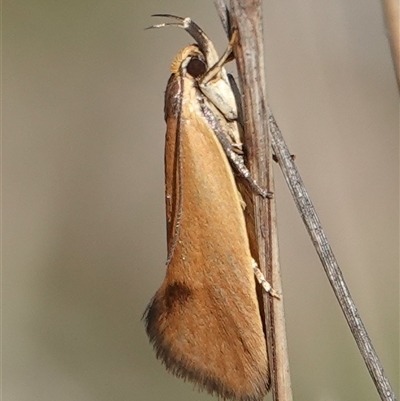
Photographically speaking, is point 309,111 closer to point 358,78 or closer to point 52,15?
point 358,78

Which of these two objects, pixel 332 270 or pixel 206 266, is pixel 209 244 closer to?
pixel 206 266

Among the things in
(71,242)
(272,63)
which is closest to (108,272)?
(71,242)

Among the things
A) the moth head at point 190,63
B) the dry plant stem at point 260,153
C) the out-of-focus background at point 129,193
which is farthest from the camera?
the out-of-focus background at point 129,193

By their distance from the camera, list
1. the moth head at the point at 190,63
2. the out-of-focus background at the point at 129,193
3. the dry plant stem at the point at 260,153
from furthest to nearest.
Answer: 1. the out-of-focus background at the point at 129,193
2. the moth head at the point at 190,63
3. the dry plant stem at the point at 260,153

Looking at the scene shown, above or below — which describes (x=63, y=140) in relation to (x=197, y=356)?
above

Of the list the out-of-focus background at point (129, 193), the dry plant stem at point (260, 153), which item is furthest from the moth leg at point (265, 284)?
the out-of-focus background at point (129, 193)

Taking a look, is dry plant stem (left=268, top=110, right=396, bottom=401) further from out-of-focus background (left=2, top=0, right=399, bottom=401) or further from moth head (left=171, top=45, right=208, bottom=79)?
out-of-focus background (left=2, top=0, right=399, bottom=401)

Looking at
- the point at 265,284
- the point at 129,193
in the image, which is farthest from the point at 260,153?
the point at 129,193

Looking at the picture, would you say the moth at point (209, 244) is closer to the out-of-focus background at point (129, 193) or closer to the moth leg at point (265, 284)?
the moth leg at point (265, 284)
